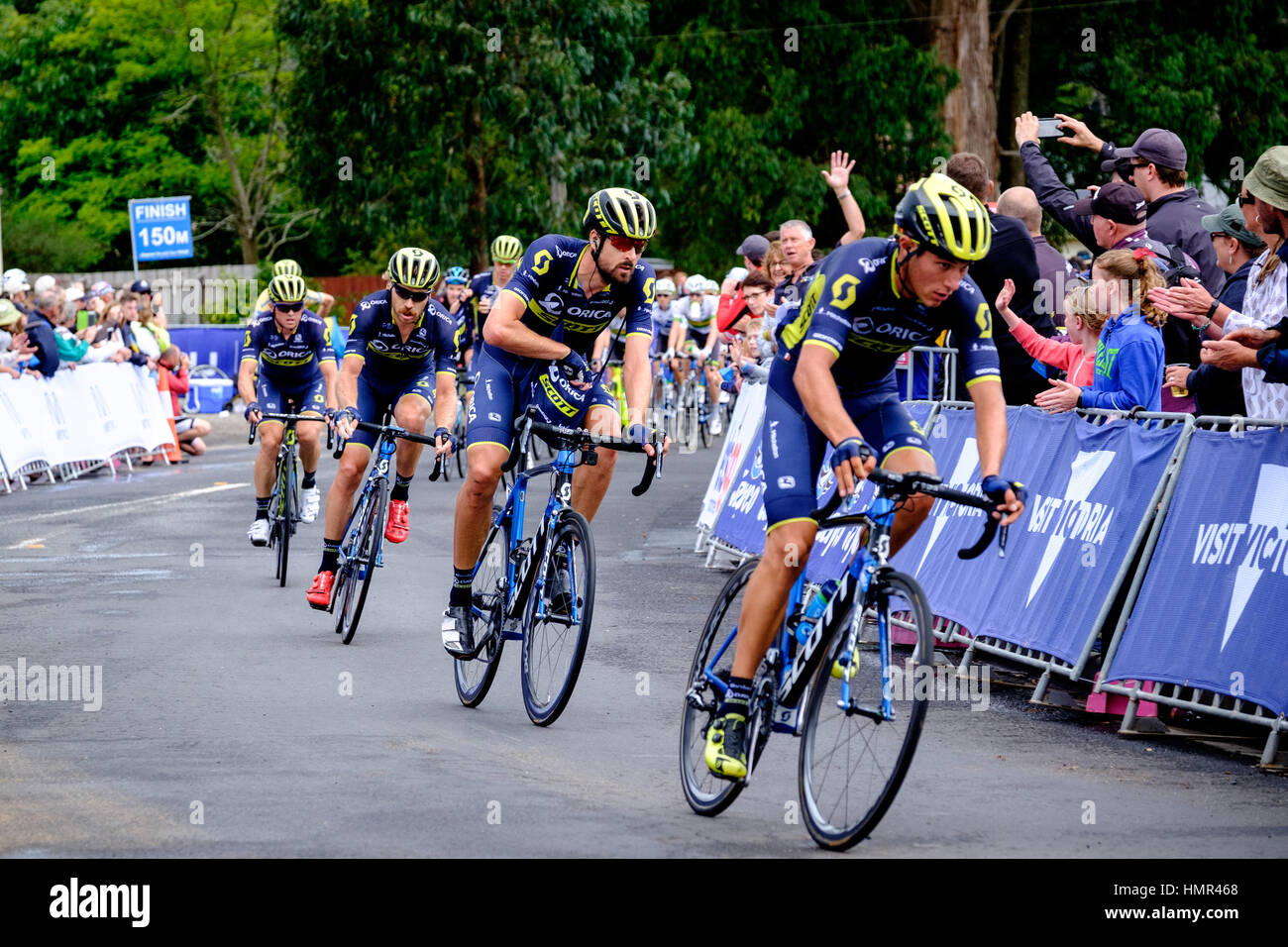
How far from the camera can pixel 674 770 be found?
6754mm

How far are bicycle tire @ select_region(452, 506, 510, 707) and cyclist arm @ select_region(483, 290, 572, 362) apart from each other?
831 mm

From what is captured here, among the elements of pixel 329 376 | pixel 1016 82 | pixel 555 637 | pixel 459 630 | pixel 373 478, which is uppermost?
pixel 1016 82

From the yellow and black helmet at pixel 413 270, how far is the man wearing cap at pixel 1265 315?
4658mm

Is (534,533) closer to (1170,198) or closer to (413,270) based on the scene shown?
(413,270)

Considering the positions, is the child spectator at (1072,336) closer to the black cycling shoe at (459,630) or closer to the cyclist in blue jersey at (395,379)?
the cyclist in blue jersey at (395,379)

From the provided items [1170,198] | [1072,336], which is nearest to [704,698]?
[1072,336]

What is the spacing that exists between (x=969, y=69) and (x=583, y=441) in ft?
94.8

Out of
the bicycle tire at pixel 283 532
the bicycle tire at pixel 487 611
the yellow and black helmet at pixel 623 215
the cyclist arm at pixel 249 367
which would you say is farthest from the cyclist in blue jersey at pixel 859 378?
the cyclist arm at pixel 249 367

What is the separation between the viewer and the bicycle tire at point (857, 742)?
17.1 feet

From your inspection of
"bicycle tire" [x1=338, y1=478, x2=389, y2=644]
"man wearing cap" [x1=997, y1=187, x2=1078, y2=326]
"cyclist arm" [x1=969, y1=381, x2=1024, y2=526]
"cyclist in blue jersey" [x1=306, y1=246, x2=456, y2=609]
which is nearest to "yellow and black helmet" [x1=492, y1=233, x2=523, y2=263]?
"cyclist in blue jersey" [x1=306, y1=246, x2=456, y2=609]

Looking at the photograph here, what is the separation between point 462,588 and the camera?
27.0 ft

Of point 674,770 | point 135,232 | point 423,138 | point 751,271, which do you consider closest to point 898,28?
point 423,138

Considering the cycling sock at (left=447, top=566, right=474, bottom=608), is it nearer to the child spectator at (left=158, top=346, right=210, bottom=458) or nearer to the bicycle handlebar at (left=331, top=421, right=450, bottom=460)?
the bicycle handlebar at (left=331, top=421, right=450, bottom=460)
